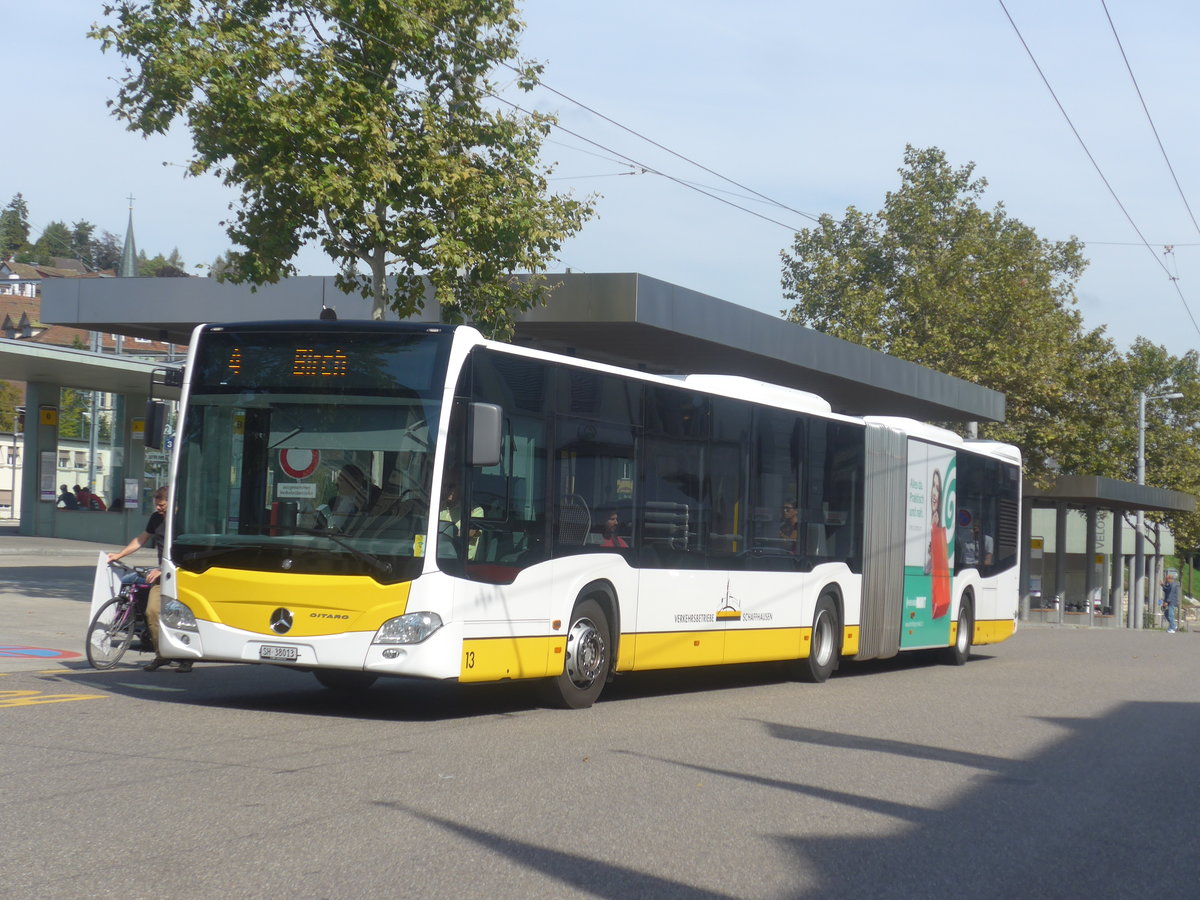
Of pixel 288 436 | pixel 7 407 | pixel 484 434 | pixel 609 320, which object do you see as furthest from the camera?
pixel 7 407

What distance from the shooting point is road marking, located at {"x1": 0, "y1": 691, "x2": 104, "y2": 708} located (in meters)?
10.9

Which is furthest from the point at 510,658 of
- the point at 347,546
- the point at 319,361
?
the point at 319,361

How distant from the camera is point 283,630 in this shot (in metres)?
10.6

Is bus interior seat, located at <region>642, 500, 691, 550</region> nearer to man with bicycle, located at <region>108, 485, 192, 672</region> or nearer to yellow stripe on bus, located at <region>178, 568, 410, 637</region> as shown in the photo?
yellow stripe on bus, located at <region>178, 568, 410, 637</region>

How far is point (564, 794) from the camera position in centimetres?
788

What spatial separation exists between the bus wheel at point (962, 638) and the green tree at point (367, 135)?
758 cm

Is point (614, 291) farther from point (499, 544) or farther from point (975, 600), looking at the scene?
point (499, 544)

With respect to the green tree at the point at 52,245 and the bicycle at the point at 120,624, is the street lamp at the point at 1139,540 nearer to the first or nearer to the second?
the bicycle at the point at 120,624

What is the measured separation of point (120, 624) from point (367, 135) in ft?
21.5

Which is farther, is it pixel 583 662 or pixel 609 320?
pixel 609 320

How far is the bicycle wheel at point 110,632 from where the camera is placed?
1315 cm

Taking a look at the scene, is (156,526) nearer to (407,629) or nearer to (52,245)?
(407,629)

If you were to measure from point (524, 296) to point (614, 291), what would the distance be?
8.06 ft

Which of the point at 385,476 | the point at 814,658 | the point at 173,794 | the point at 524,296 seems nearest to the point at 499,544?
the point at 385,476
